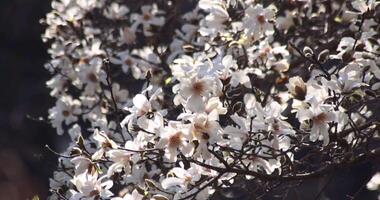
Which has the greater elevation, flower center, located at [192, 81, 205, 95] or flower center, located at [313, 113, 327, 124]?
flower center, located at [192, 81, 205, 95]

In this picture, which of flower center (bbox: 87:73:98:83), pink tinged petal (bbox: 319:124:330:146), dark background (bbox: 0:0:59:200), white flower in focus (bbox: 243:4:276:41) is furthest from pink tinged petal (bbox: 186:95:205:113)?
dark background (bbox: 0:0:59:200)

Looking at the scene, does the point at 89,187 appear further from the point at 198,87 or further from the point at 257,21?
the point at 257,21

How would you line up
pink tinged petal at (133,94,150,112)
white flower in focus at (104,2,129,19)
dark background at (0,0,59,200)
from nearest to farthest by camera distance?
pink tinged petal at (133,94,150,112) < white flower in focus at (104,2,129,19) < dark background at (0,0,59,200)

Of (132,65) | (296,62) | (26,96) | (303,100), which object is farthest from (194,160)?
(26,96)

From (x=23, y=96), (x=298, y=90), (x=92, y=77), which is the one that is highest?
(x=23, y=96)

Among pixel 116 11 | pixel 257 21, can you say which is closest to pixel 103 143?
pixel 257 21

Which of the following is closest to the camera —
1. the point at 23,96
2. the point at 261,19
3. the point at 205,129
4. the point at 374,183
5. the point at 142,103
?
the point at 205,129

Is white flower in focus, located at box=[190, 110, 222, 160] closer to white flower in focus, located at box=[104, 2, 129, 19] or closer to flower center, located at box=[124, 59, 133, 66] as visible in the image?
flower center, located at box=[124, 59, 133, 66]
